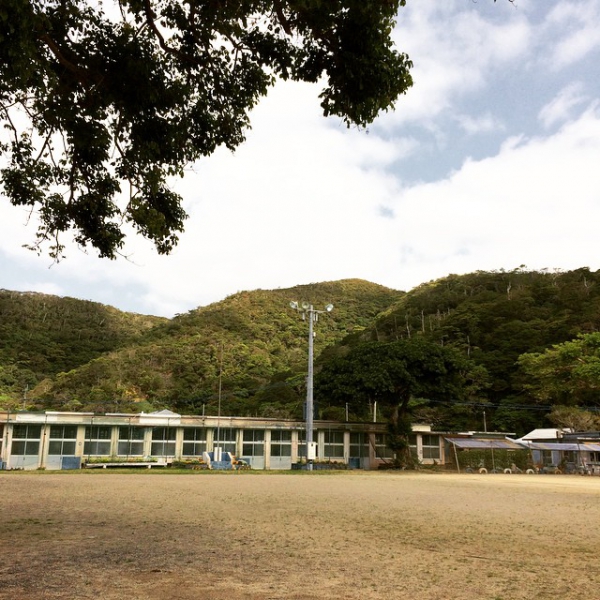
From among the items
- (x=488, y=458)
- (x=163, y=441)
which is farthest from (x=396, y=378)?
(x=163, y=441)

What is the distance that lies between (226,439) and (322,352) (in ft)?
108

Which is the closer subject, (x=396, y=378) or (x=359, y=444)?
(x=396, y=378)

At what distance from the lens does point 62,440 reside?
3425 cm

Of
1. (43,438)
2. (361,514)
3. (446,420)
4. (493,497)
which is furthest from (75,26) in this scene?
(446,420)

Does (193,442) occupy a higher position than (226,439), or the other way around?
(226,439)

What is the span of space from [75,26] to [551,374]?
42.4 metres

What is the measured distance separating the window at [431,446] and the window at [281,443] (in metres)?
9.99

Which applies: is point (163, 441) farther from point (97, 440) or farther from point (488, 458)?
point (488, 458)

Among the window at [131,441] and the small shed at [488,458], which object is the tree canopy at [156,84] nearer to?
the window at [131,441]

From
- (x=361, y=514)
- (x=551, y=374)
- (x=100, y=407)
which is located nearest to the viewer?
(x=361, y=514)

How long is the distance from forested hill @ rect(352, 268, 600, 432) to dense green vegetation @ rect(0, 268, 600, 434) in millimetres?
135

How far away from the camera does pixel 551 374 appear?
42.9 meters

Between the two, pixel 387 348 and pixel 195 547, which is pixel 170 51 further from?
pixel 387 348

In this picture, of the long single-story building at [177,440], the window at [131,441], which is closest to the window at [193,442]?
the long single-story building at [177,440]
